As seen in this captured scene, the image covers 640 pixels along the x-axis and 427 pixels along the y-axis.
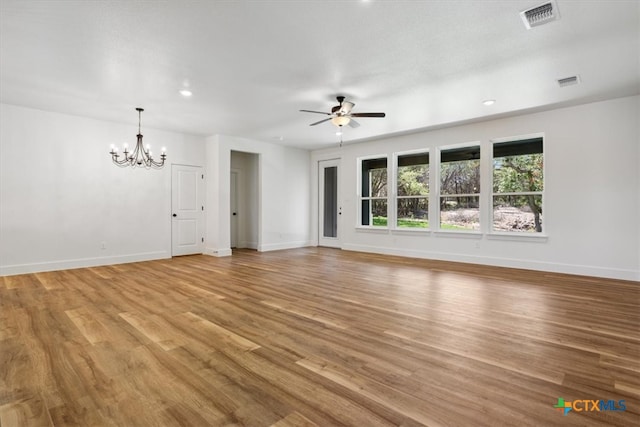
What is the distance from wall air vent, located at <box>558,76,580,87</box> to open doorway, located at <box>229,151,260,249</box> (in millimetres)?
6881

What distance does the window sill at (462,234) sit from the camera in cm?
630

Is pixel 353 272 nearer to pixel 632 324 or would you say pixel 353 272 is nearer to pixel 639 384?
pixel 632 324

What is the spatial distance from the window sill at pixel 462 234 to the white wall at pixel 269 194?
13.0 ft

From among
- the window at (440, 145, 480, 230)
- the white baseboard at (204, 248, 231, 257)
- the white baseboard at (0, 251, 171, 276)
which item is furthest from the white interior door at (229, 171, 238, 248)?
the window at (440, 145, 480, 230)

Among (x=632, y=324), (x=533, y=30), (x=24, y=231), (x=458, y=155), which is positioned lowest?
(x=632, y=324)

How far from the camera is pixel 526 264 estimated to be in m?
5.71

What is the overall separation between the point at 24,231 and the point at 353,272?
564 centimetres

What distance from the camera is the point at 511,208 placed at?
19.7 ft

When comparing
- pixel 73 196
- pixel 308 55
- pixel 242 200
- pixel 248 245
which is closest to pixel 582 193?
pixel 308 55

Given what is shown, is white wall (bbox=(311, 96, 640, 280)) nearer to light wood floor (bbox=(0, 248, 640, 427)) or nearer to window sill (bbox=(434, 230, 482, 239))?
window sill (bbox=(434, 230, 482, 239))

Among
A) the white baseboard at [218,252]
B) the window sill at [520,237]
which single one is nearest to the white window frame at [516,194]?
the window sill at [520,237]

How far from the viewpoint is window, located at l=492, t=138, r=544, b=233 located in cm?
574

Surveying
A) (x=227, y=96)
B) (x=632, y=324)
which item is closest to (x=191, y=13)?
(x=227, y=96)

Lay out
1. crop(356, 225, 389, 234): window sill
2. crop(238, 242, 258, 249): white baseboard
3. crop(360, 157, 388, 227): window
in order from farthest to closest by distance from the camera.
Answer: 1. crop(238, 242, 258, 249): white baseboard
2. crop(360, 157, 388, 227): window
3. crop(356, 225, 389, 234): window sill
